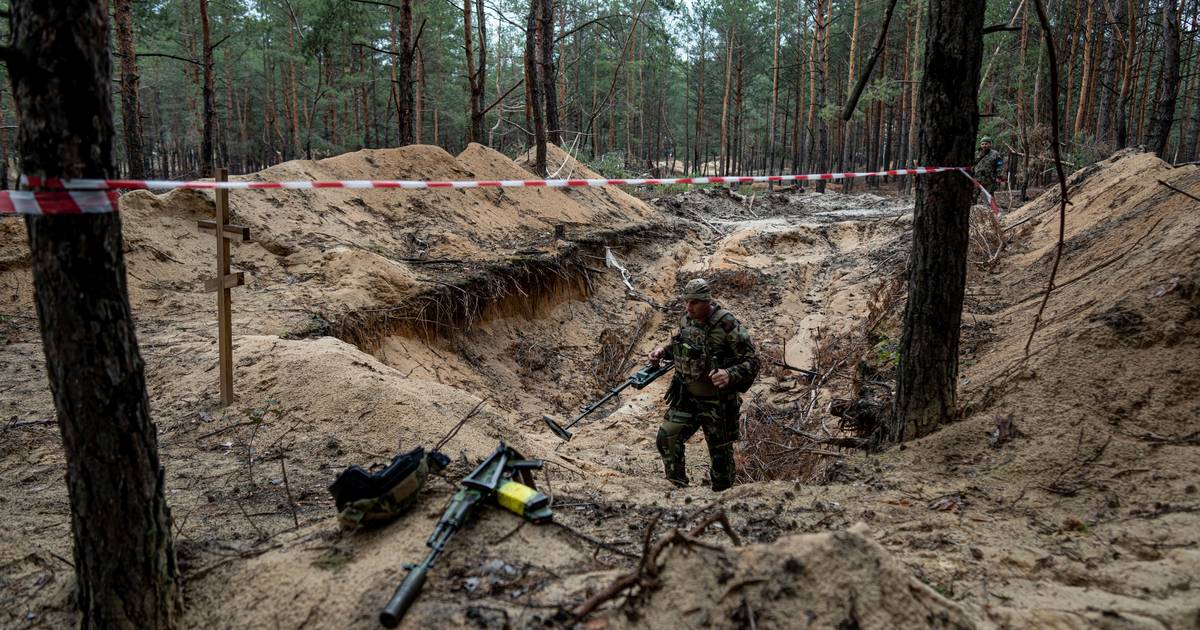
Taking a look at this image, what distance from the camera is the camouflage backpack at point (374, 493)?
2.93m

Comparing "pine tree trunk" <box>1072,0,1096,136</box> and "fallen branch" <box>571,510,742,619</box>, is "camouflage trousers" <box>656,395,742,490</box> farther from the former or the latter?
"pine tree trunk" <box>1072,0,1096,136</box>

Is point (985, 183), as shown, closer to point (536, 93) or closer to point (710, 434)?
point (536, 93)

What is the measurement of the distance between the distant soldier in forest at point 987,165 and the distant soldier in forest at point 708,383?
390 inches

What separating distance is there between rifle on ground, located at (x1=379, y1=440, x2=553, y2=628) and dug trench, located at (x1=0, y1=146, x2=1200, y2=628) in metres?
0.07

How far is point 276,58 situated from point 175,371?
3145cm

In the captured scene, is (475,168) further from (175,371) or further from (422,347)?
(175,371)

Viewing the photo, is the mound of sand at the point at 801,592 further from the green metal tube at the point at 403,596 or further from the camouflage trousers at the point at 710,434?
the camouflage trousers at the point at 710,434

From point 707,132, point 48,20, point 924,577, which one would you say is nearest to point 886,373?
point 924,577

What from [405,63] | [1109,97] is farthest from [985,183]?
[1109,97]

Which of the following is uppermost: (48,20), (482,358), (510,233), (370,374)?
(48,20)

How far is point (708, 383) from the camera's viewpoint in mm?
5539

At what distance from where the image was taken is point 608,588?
2324mm

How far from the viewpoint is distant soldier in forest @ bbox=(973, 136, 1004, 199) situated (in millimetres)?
12664

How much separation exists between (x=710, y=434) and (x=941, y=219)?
8.02ft
